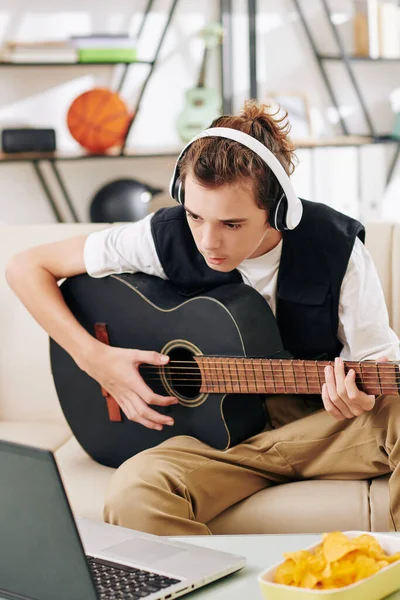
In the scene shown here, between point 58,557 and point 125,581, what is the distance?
133mm

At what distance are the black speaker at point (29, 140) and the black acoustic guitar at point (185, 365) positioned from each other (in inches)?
79.9

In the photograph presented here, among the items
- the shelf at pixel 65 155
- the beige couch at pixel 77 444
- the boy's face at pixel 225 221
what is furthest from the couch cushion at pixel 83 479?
the shelf at pixel 65 155

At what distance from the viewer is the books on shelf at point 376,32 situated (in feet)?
14.4

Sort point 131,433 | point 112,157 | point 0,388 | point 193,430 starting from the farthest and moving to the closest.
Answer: point 112,157, point 0,388, point 131,433, point 193,430

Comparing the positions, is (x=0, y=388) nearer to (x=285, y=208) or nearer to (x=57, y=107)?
(x=285, y=208)

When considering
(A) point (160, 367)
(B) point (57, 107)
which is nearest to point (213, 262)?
(A) point (160, 367)

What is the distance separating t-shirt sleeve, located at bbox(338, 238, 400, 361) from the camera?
69.5 inches

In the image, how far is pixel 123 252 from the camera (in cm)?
195

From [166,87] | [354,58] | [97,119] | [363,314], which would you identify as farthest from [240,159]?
[354,58]

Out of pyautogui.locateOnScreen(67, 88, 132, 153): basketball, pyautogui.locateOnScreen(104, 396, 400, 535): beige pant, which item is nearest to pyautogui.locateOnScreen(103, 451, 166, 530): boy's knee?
pyautogui.locateOnScreen(104, 396, 400, 535): beige pant

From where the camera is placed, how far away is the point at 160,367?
186 centimetres

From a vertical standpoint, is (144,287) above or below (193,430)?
above

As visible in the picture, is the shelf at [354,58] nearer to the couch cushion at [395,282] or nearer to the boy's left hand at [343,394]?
the couch cushion at [395,282]

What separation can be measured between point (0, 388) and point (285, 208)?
0.98 metres
